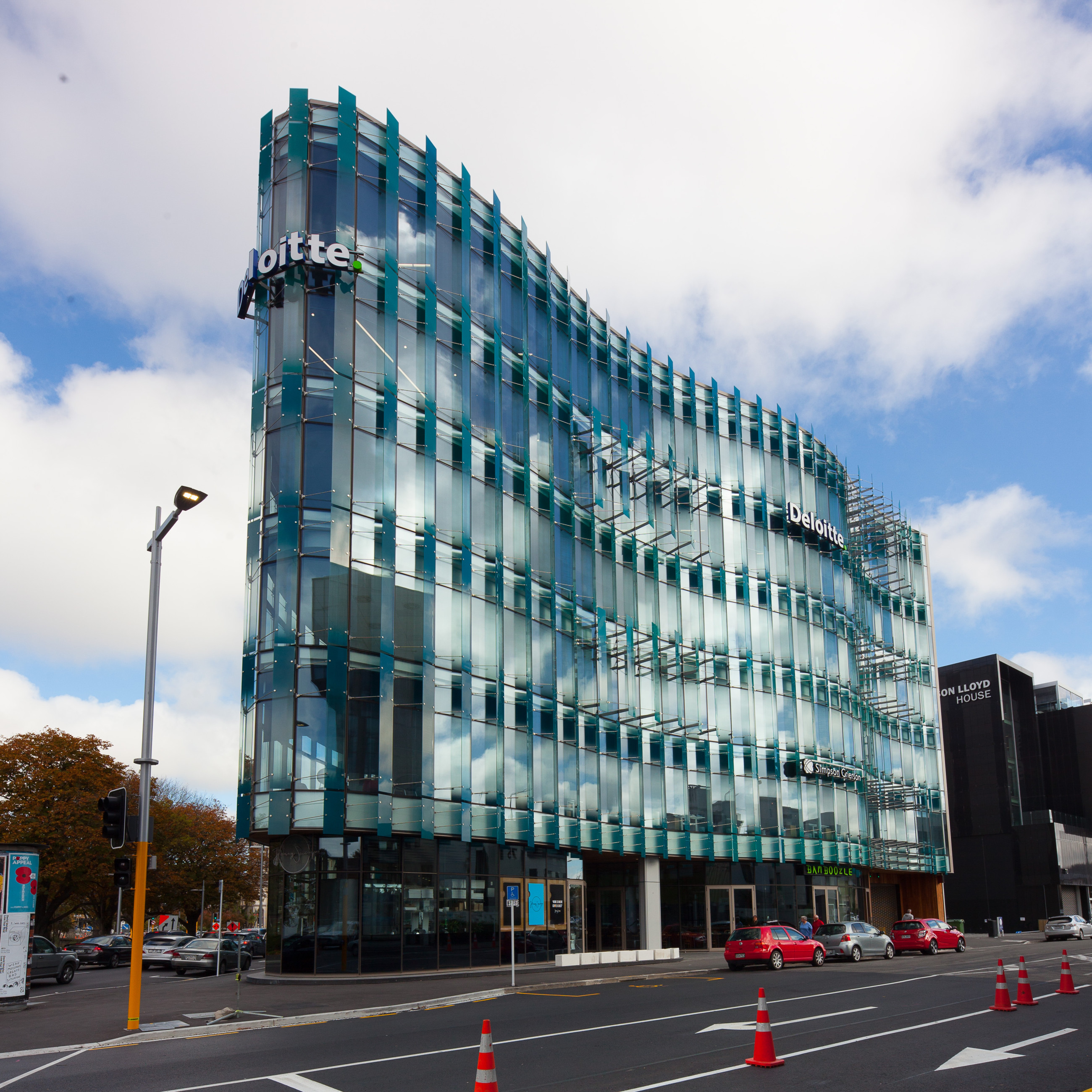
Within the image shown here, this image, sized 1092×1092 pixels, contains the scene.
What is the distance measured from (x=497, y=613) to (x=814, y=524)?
2531 cm

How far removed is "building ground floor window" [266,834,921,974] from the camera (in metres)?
30.9

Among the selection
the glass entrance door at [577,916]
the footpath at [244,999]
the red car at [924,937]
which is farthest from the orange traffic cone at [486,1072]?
the red car at [924,937]

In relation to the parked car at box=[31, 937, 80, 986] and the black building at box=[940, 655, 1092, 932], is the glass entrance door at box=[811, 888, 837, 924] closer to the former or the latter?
the black building at box=[940, 655, 1092, 932]

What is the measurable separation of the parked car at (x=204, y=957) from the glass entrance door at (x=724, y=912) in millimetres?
20232

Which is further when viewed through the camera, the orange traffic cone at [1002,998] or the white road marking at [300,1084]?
the orange traffic cone at [1002,998]

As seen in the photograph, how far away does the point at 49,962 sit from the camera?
110 ft

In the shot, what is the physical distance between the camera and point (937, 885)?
65.1 m

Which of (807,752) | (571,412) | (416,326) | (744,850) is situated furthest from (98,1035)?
(807,752)

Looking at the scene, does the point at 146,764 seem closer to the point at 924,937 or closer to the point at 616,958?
the point at 616,958

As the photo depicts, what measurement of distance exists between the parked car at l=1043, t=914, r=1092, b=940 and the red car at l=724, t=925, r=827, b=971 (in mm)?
24942

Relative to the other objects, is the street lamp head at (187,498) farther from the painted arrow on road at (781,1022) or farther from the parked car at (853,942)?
the parked car at (853,942)

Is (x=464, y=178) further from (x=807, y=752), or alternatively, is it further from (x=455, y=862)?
(x=807, y=752)

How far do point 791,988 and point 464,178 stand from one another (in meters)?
30.0

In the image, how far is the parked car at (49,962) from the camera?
109ft
